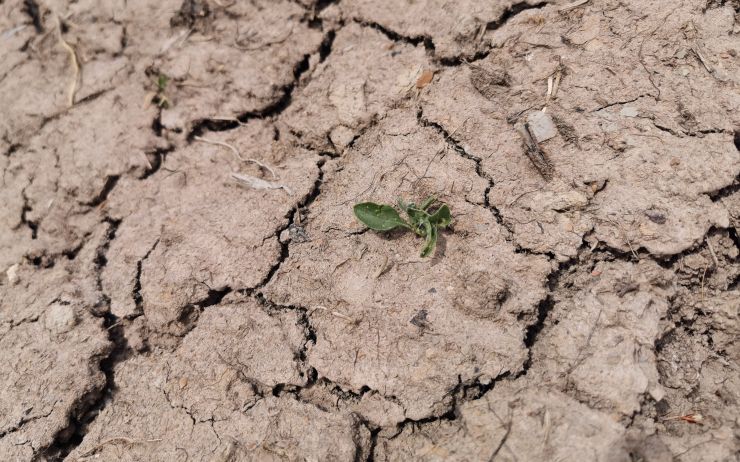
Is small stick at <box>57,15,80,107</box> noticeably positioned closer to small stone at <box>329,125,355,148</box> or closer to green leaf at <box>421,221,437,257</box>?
small stone at <box>329,125,355,148</box>

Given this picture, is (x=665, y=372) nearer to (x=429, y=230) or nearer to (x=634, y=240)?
(x=634, y=240)

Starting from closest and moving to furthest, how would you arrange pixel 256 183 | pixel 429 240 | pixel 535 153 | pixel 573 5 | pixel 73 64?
pixel 429 240 < pixel 535 153 < pixel 573 5 < pixel 256 183 < pixel 73 64

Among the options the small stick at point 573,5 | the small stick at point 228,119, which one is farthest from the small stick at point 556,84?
the small stick at point 228,119

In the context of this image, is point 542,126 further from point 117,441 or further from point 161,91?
point 117,441

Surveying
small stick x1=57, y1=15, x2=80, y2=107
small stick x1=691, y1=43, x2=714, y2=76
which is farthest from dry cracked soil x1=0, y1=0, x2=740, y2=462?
small stick x1=57, y1=15, x2=80, y2=107

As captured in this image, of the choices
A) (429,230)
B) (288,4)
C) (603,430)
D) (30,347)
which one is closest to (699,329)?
(603,430)

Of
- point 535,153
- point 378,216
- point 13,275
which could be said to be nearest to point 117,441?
point 13,275

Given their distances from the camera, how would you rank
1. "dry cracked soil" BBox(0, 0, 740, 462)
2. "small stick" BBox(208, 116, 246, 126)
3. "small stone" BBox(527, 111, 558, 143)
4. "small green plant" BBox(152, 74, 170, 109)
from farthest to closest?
"small green plant" BBox(152, 74, 170, 109) → "small stick" BBox(208, 116, 246, 126) → "small stone" BBox(527, 111, 558, 143) → "dry cracked soil" BBox(0, 0, 740, 462)
